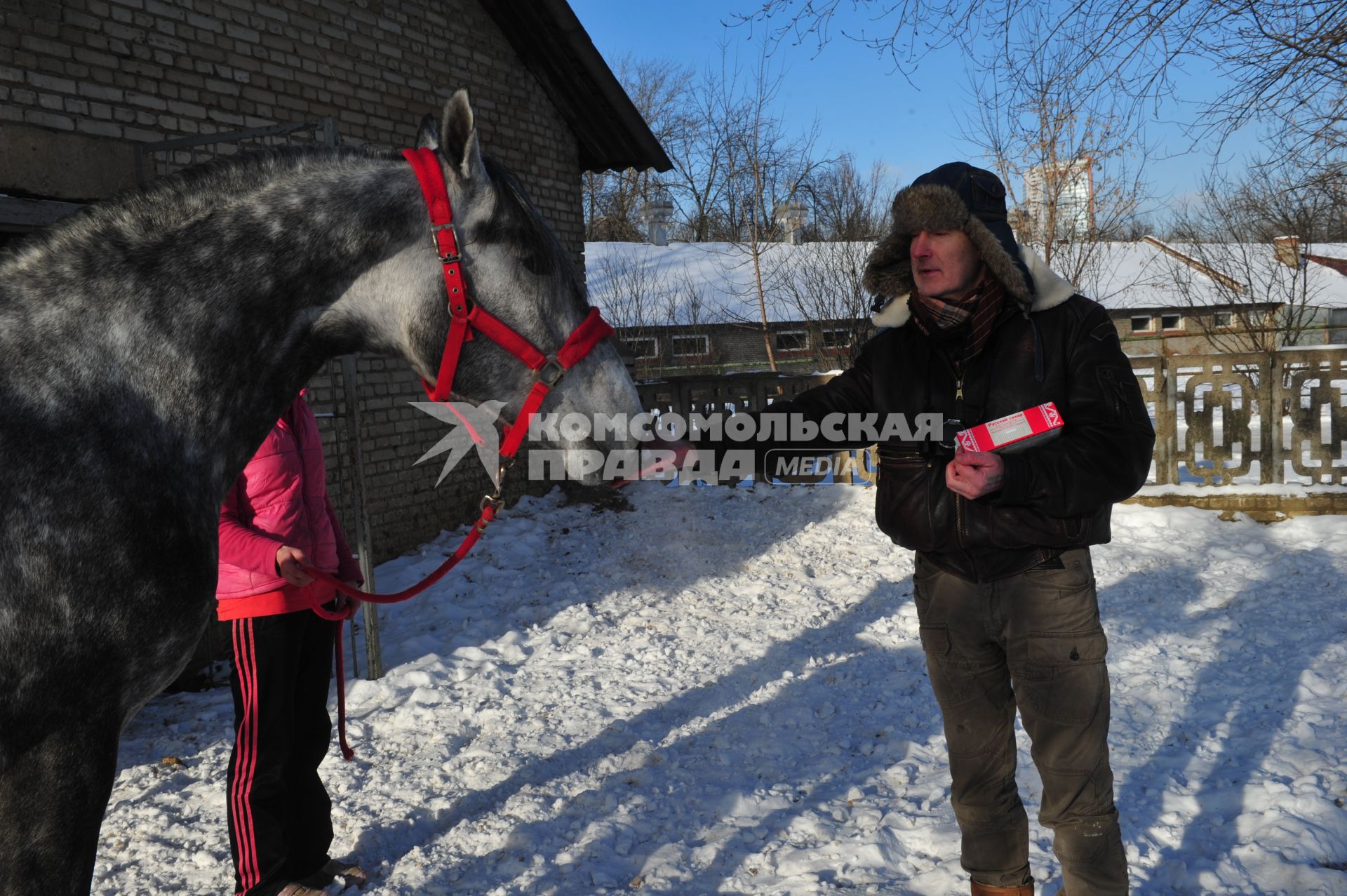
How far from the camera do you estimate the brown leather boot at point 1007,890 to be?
2498 millimetres

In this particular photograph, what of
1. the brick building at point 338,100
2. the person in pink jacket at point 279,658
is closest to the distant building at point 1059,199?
the brick building at point 338,100

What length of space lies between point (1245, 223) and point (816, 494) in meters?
12.7

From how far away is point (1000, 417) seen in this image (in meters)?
2.34

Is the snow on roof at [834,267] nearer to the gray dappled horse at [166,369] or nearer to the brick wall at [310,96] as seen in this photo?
the brick wall at [310,96]

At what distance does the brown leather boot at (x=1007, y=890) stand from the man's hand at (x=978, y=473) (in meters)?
1.22

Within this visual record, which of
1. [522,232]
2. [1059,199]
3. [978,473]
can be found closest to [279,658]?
[522,232]

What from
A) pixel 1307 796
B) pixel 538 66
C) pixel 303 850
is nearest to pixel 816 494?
pixel 538 66

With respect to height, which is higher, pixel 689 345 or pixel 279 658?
pixel 689 345

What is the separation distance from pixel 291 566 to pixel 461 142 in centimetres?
161

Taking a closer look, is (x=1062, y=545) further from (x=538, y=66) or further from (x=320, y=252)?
(x=538, y=66)

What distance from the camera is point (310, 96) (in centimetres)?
754

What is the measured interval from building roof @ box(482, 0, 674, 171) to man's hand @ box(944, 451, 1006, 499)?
8.79m

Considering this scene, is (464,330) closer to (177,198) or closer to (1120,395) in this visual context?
(177,198)

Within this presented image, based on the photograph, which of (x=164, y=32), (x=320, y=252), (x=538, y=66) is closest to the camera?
(x=320, y=252)
